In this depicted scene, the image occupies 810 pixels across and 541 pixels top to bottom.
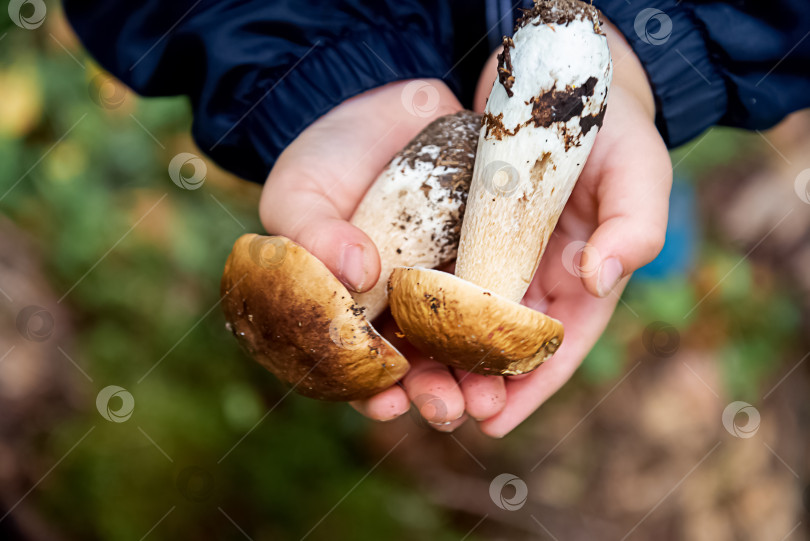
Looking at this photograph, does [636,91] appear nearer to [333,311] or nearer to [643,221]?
[643,221]

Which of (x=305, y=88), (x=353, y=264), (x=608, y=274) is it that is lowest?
(x=608, y=274)

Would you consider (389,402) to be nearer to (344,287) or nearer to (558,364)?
(344,287)

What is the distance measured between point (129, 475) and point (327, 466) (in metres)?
0.69

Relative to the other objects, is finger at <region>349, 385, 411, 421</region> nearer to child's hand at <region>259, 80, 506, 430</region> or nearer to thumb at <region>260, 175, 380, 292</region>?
child's hand at <region>259, 80, 506, 430</region>

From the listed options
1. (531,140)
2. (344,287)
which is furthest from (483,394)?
(531,140)

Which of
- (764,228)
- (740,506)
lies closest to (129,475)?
(740,506)

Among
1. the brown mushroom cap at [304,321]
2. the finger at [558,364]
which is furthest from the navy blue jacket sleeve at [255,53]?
the finger at [558,364]

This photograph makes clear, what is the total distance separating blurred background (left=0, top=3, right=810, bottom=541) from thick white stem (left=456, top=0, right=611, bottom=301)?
3.85ft

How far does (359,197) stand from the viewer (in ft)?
5.16

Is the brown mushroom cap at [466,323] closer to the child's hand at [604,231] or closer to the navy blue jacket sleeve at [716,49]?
the child's hand at [604,231]

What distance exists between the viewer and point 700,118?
5.46 feet

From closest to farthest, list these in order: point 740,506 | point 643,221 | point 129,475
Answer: point 643,221 → point 129,475 → point 740,506

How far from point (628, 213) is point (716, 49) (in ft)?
2.45

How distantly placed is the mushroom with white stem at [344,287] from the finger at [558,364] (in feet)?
1.13
